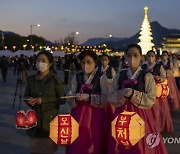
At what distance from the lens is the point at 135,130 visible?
4.43 m

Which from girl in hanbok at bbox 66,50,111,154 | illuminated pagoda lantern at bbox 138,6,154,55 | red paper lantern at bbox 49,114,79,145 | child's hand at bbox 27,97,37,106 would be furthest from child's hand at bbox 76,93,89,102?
illuminated pagoda lantern at bbox 138,6,154,55

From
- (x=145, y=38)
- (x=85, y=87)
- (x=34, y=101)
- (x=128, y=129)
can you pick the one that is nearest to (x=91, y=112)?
(x=85, y=87)

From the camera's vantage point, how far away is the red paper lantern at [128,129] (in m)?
4.41

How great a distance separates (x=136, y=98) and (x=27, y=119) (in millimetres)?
1335

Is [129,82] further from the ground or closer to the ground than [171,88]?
further from the ground

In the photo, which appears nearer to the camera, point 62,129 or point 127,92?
point 62,129

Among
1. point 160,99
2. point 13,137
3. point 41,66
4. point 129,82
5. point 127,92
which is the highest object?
point 41,66

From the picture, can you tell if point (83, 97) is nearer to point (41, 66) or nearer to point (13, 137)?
point (41, 66)

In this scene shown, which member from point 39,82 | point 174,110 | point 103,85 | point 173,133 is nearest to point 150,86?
point 103,85

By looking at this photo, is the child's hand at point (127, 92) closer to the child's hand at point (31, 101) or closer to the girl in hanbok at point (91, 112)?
the girl in hanbok at point (91, 112)

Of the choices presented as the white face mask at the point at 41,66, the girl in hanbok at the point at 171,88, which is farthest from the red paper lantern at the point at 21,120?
the girl in hanbok at the point at 171,88

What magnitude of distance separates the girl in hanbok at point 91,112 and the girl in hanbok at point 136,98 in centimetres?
18

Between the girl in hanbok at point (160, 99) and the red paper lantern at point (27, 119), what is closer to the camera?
the red paper lantern at point (27, 119)

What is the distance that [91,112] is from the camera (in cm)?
529
